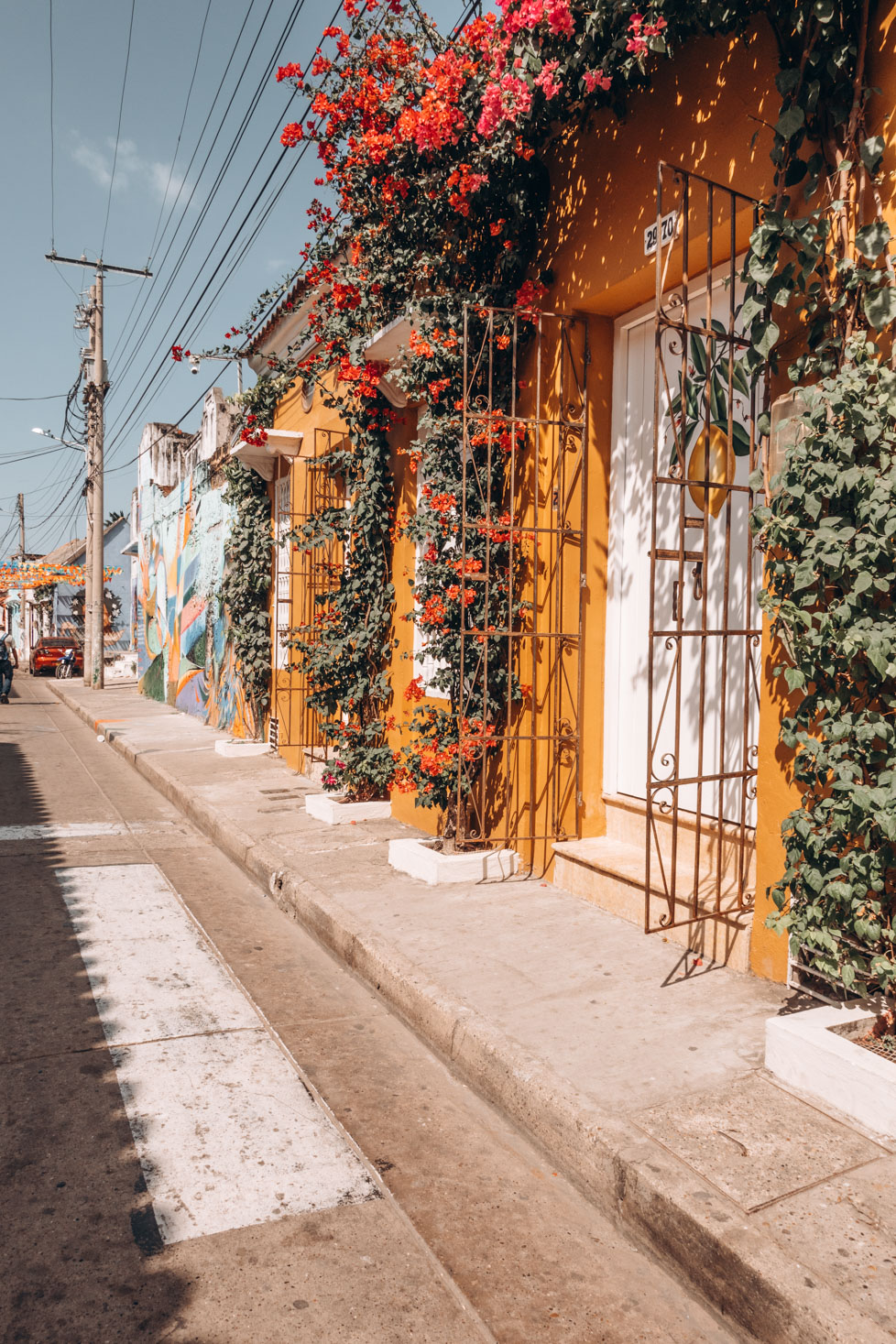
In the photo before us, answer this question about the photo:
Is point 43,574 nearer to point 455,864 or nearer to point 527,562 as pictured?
point 527,562

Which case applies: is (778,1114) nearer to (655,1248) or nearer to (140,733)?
(655,1248)

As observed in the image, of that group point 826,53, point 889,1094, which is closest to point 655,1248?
point 889,1094

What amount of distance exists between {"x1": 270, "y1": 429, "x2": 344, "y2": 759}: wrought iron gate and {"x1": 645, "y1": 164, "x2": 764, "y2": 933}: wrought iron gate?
4540mm

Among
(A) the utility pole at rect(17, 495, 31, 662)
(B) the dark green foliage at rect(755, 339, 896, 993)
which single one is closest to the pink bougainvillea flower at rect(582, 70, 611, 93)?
(B) the dark green foliage at rect(755, 339, 896, 993)

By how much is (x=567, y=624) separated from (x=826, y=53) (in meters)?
3.02

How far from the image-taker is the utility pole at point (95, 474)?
78.8ft

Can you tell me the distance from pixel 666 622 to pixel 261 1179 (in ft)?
11.0

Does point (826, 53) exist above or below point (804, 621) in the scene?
above

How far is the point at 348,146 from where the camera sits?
5.85 m

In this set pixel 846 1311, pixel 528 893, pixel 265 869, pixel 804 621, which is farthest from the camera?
pixel 265 869

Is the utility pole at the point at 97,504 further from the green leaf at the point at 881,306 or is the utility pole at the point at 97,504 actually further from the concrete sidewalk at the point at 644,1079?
the green leaf at the point at 881,306

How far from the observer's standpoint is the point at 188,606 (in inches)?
719

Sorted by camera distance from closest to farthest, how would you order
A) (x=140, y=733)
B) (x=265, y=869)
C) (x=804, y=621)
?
(x=804, y=621), (x=265, y=869), (x=140, y=733)

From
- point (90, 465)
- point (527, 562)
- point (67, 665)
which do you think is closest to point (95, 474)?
point (90, 465)
